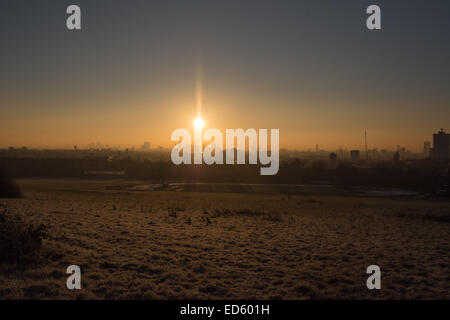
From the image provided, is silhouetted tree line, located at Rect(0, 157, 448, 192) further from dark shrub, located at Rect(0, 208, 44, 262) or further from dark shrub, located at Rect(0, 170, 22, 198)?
dark shrub, located at Rect(0, 208, 44, 262)

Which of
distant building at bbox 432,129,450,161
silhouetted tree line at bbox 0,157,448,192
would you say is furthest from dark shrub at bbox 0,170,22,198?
distant building at bbox 432,129,450,161

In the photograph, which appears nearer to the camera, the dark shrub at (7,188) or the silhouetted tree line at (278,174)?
the dark shrub at (7,188)

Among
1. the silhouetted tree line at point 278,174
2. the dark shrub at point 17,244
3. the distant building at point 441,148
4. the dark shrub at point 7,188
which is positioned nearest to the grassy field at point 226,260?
the dark shrub at point 17,244

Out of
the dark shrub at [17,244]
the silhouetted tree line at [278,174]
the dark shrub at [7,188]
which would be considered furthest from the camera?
the silhouetted tree line at [278,174]

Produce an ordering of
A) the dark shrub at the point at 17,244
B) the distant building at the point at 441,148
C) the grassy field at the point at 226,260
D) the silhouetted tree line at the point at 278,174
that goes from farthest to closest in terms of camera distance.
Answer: the distant building at the point at 441,148 → the silhouetted tree line at the point at 278,174 → the dark shrub at the point at 17,244 → the grassy field at the point at 226,260

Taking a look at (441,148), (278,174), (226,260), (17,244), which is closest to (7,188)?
(17,244)

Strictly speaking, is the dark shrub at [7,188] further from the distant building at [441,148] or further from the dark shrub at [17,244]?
the distant building at [441,148]

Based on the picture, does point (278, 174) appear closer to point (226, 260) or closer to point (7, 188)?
point (7, 188)

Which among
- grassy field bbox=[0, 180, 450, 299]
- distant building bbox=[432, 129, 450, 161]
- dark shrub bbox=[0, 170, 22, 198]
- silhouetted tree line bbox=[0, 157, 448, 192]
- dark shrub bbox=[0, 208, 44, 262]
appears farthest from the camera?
distant building bbox=[432, 129, 450, 161]
